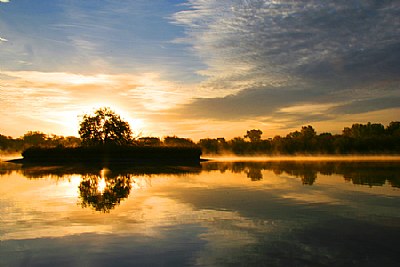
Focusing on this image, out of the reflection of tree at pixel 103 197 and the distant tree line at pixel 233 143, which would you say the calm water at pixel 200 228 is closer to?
the reflection of tree at pixel 103 197

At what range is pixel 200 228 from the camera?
8.40 meters

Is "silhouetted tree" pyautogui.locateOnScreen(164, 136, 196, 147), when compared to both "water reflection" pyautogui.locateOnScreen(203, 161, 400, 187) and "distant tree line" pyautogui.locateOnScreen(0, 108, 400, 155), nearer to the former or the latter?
"distant tree line" pyautogui.locateOnScreen(0, 108, 400, 155)

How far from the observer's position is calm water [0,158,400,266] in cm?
621

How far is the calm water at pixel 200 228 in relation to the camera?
6.21m

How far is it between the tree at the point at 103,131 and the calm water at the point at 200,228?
39.5 metres

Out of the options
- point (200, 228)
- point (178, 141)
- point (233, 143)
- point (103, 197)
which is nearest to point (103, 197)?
point (103, 197)

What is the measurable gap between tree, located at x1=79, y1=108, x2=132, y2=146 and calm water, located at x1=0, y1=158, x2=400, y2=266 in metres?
39.5

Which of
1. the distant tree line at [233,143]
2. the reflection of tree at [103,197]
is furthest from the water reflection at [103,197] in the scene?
the distant tree line at [233,143]

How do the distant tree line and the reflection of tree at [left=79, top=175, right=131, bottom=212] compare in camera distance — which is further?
the distant tree line

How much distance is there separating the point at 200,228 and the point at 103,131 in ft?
156

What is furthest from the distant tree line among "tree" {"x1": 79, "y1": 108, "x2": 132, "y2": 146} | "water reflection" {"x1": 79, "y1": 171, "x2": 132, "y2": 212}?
"water reflection" {"x1": 79, "y1": 171, "x2": 132, "y2": 212}

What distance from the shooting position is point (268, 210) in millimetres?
10734

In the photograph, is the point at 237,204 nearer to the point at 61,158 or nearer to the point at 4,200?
the point at 4,200

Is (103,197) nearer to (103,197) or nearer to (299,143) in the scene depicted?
(103,197)
